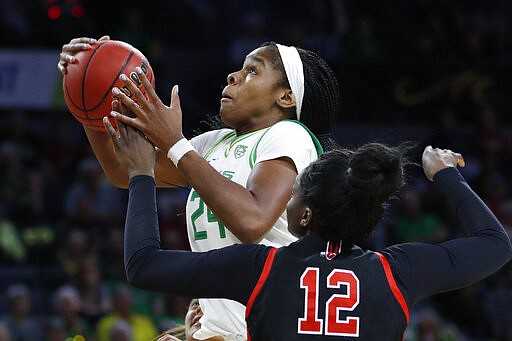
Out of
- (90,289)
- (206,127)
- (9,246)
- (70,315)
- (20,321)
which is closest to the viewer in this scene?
(70,315)

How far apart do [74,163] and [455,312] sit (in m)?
4.28

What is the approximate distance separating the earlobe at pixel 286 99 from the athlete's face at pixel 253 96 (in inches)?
A: 0.5

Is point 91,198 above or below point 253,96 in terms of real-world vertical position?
below

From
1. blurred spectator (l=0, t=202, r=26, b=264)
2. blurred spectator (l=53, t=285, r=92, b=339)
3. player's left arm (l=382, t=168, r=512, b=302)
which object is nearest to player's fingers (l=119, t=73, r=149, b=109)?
player's left arm (l=382, t=168, r=512, b=302)

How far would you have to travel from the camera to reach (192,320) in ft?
12.6

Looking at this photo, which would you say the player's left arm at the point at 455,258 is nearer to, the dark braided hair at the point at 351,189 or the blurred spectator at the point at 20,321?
the dark braided hair at the point at 351,189

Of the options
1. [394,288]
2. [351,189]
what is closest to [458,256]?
[394,288]

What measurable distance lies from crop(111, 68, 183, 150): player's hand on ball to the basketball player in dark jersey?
0.11 m

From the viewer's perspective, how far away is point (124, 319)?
820 centimetres

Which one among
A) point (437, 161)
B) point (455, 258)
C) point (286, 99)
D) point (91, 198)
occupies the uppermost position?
point (286, 99)

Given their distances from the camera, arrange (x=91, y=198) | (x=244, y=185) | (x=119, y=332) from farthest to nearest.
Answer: (x=91, y=198), (x=119, y=332), (x=244, y=185)

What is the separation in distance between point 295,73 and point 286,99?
103 millimetres

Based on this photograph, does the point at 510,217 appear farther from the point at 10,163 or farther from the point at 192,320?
the point at 192,320

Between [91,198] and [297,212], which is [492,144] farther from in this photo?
[297,212]
